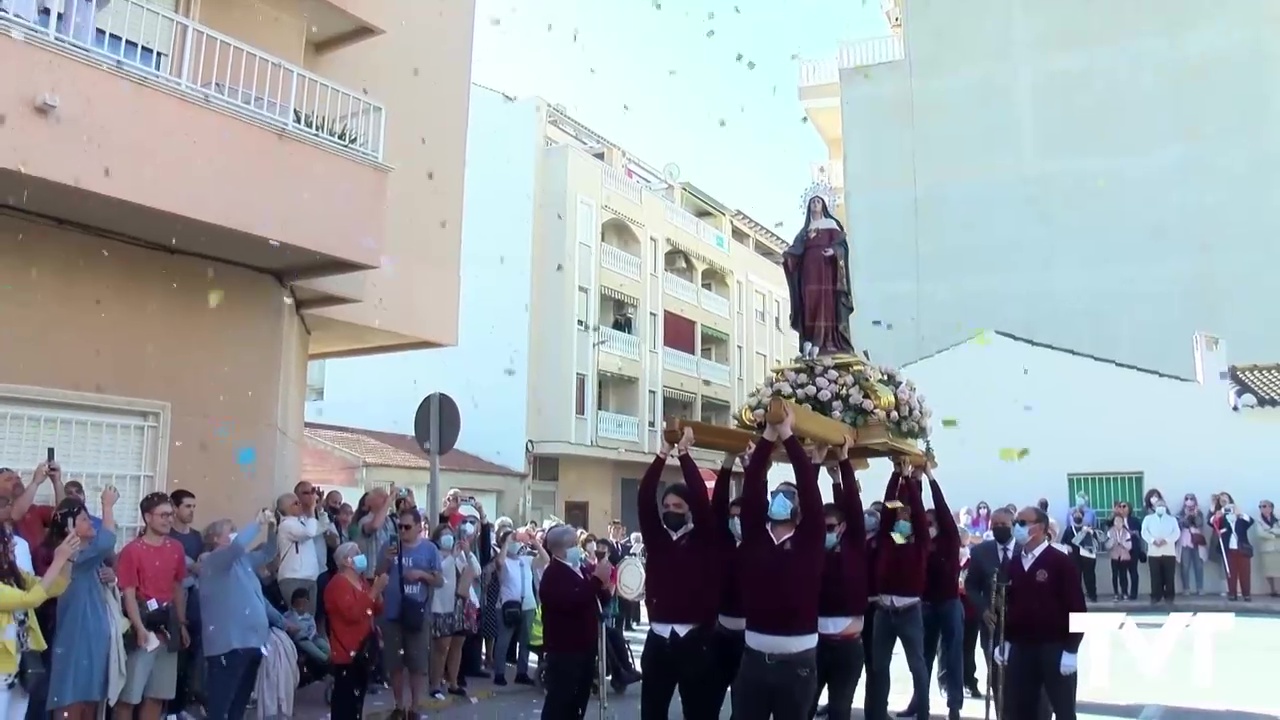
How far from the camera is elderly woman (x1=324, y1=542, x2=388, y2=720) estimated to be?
802 centimetres

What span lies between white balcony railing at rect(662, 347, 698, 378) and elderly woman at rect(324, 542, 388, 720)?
2930 centimetres

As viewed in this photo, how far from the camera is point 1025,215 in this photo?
1112 inches

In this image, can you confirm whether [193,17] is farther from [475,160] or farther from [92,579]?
[475,160]

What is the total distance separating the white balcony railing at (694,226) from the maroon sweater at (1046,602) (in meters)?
31.4

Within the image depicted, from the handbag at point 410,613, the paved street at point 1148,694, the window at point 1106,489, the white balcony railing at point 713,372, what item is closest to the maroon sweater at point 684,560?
the handbag at point 410,613

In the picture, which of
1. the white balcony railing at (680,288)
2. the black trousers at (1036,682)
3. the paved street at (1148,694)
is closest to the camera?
the black trousers at (1036,682)

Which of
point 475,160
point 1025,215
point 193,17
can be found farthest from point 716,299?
point 193,17

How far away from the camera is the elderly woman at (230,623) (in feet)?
24.3

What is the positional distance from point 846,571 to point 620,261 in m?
29.0

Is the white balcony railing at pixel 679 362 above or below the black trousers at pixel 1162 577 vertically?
above

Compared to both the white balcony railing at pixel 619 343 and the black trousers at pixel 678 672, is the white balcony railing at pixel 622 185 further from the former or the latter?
the black trousers at pixel 678 672

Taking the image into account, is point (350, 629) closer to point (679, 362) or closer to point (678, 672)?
point (678, 672)

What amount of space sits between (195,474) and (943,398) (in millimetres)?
17471

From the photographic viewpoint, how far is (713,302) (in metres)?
41.8
